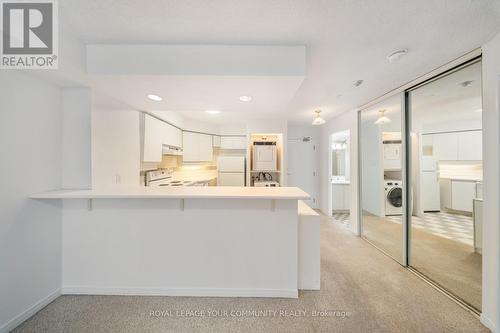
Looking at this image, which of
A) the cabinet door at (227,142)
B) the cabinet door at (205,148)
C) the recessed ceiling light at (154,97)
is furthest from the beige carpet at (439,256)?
the recessed ceiling light at (154,97)

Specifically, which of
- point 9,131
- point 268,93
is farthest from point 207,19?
point 9,131

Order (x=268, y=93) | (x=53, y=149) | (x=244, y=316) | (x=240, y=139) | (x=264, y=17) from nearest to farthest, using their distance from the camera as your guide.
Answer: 1. (x=264, y=17)
2. (x=244, y=316)
3. (x=53, y=149)
4. (x=268, y=93)
5. (x=240, y=139)

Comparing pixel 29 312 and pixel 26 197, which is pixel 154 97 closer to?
pixel 26 197

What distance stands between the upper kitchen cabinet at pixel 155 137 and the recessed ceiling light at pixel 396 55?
3.13 metres

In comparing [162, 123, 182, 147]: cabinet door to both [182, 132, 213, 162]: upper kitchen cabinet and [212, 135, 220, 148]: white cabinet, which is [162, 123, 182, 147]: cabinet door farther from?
[212, 135, 220, 148]: white cabinet

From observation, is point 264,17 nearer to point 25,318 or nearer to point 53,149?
point 53,149

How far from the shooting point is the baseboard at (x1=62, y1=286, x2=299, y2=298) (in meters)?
1.71

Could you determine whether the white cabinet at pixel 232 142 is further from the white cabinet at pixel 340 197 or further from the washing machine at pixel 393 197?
the washing machine at pixel 393 197

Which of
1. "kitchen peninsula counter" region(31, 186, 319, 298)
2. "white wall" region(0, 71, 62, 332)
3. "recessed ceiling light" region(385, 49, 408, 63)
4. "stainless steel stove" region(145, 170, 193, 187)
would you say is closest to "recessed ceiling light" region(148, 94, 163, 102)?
"white wall" region(0, 71, 62, 332)

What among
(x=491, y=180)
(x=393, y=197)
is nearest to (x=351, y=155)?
(x=393, y=197)

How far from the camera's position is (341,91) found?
8.04ft

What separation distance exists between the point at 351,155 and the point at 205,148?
326cm

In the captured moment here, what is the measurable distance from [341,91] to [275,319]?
9.19 feet
